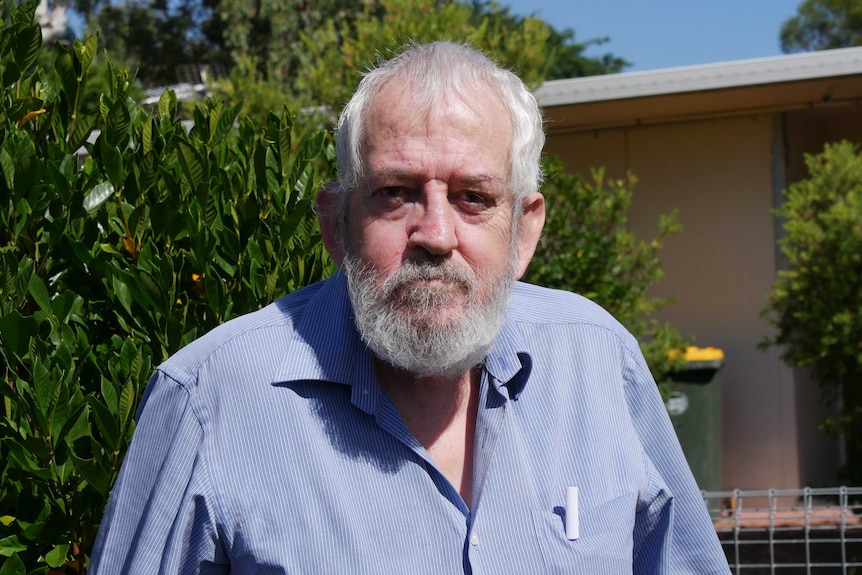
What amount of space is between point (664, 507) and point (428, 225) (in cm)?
81

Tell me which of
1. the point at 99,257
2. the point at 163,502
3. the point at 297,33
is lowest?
→ the point at 163,502

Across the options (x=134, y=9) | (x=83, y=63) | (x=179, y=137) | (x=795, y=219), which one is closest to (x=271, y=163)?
(x=179, y=137)

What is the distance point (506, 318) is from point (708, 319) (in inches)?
284

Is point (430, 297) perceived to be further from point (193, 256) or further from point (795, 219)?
point (795, 219)

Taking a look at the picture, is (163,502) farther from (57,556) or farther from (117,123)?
(117,123)

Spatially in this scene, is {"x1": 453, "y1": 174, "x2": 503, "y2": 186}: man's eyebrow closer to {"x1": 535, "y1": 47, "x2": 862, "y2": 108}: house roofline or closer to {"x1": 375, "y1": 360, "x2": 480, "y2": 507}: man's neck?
{"x1": 375, "y1": 360, "x2": 480, "y2": 507}: man's neck

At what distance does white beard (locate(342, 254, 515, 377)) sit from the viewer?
79.0 inches

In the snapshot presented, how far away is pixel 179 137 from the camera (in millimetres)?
Result: 2596

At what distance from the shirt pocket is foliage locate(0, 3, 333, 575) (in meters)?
0.91

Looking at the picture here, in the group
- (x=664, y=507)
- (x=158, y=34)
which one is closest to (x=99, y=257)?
(x=664, y=507)

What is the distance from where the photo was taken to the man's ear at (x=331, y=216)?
2156 mm

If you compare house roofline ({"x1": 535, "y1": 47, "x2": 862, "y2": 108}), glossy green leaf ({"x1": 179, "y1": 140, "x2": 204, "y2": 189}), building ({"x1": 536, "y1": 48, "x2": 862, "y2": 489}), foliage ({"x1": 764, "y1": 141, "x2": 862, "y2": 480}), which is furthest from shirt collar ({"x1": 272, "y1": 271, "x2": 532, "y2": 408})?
building ({"x1": 536, "y1": 48, "x2": 862, "y2": 489})

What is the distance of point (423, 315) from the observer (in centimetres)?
204

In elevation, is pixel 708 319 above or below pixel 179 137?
below
